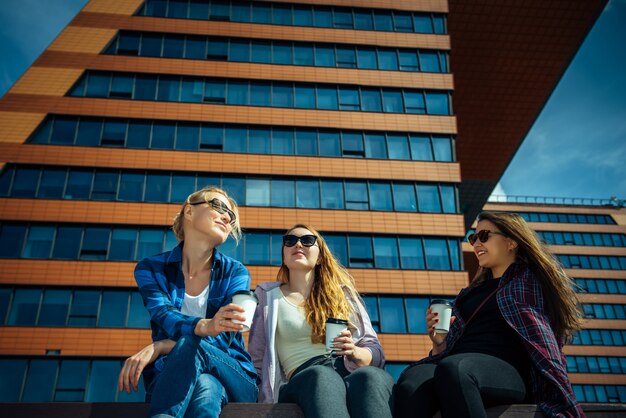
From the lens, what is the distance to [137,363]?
2.99 metres

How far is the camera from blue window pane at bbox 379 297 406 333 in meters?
22.3

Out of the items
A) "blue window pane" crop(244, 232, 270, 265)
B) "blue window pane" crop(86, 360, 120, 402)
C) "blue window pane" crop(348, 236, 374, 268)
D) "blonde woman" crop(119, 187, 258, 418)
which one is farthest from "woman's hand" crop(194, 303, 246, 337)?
"blue window pane" crop(348, 236, 374, 268)

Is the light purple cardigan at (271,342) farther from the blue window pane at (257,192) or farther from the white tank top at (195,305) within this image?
the blue window pane at (257,192)

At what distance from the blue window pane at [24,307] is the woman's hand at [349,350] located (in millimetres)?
21087

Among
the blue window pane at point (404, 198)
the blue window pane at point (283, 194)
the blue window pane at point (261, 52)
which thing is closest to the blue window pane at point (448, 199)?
the blue window pane at point (404, 198)

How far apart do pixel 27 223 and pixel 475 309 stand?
2272cm

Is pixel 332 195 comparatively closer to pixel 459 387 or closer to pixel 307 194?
pixel 307 194

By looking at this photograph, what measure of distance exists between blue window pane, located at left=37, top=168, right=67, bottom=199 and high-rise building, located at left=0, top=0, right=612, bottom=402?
A: 0.06 metres

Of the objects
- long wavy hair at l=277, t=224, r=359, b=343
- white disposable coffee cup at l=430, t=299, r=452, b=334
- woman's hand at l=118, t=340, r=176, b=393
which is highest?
long wavy hair at l=277, t=224, r=359, b=343

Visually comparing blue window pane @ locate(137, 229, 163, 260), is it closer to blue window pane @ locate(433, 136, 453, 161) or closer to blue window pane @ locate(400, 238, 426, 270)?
blue window pane @ locate(400, 238, 426, 270)

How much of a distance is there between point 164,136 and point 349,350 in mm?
22405

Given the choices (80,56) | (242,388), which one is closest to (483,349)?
(242,388)

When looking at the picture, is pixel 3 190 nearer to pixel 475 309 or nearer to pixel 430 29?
pixel 430 29

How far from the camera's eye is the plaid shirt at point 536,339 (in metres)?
3.05
